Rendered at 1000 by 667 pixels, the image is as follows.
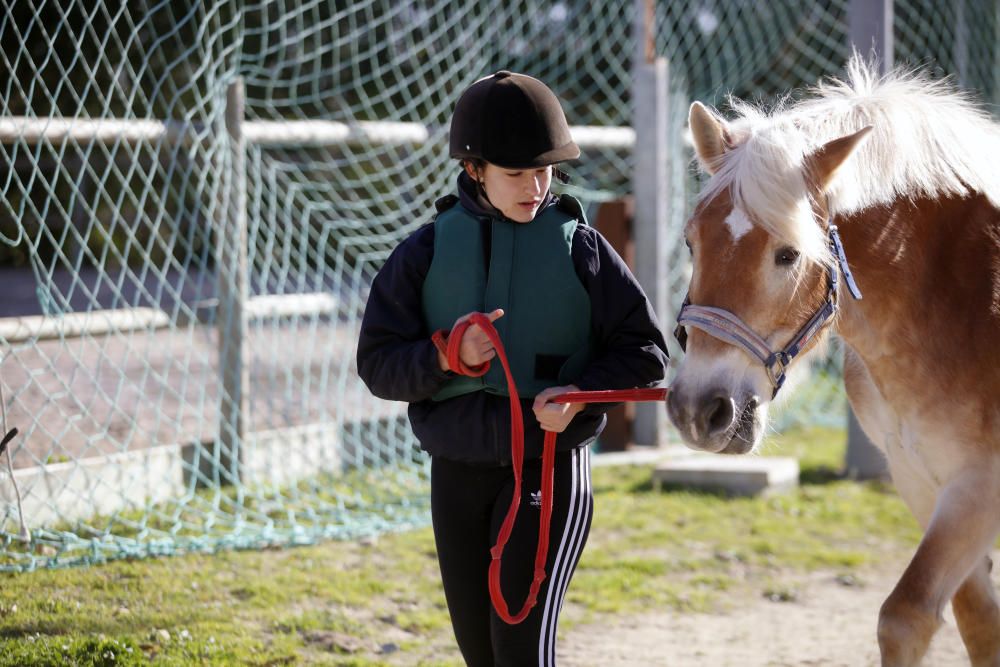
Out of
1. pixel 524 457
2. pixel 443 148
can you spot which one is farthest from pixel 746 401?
pixel 443 148

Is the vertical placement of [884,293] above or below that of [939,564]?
above

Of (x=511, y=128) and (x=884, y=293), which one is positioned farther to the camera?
(x=884, y=293)

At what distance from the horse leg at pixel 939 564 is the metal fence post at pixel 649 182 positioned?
12.9 feet

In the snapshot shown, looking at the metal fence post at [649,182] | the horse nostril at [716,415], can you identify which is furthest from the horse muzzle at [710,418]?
the metal fence post at [649,182]

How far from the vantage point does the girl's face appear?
2.19 meters

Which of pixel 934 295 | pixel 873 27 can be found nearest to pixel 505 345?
pixel 934 295

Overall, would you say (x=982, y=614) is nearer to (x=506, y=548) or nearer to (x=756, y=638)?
(x=756, y=638)

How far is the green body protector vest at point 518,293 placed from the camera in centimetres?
223

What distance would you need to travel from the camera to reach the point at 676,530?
16.2 feet

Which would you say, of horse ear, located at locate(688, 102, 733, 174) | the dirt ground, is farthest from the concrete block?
horse ear, located at locate(688, 102, 733, 174)

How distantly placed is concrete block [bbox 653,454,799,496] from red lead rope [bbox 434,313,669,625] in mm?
3497

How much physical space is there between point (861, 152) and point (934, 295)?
16.4 inches

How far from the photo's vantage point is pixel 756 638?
12.2 feet

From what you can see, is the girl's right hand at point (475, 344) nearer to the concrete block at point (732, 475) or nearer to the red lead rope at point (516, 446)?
the red lead rope at point (516, 446)
